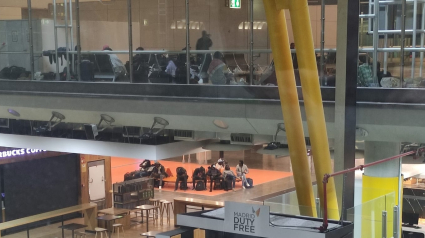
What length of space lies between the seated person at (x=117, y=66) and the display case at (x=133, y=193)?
16.7ft

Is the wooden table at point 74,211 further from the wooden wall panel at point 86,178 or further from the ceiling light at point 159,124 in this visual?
the ceiling light at point 159,124

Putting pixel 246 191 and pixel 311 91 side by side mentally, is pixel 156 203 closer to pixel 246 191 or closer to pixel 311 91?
pixel 246 191

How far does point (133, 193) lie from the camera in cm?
969

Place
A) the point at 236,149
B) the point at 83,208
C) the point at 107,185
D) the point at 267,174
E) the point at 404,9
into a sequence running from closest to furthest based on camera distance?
1. the point at 404,9
2. the point at 236,149
3. the point at 267,174
4. the point at 83,208
5. the point at 107,185

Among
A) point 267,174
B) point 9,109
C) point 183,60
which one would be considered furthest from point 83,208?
point 183,60

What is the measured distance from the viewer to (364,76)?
3447 mm

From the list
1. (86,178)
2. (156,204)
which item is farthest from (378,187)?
(86,178)

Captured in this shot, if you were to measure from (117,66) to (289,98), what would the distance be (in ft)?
5.21

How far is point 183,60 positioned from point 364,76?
136cm

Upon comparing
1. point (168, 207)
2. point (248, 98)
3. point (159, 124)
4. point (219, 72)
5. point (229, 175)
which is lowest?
point (168, 207)

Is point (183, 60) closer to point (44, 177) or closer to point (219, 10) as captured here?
point (219, 10)

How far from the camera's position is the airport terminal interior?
3.26m

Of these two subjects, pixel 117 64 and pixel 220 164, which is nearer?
pixel 117 64

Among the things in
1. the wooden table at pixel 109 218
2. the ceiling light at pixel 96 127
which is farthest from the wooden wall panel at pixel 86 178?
the ceiling light at pixel 96 127
